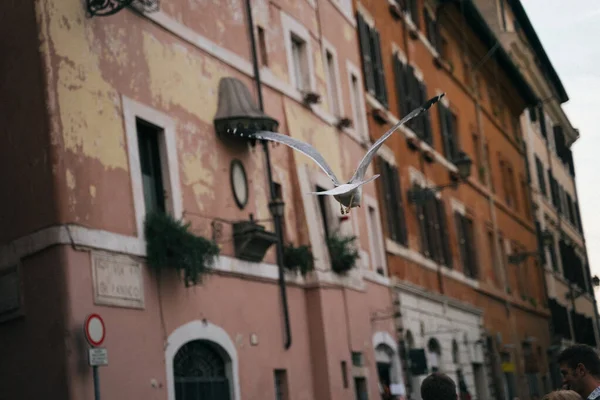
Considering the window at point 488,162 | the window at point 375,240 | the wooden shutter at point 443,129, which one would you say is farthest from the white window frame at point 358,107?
the window at point 488,162

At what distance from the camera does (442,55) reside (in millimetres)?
36188

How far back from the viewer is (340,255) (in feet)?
71.9

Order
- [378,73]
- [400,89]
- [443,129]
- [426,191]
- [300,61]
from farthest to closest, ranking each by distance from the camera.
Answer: [443,129], [400,89], [426,191], [378,73], [300,61]

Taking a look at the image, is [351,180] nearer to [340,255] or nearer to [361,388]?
[340,255]

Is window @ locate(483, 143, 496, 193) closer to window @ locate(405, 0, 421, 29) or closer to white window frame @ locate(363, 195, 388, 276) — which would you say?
window @ locate(405, 0, 421, 29)

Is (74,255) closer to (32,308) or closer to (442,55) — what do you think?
(32,308)

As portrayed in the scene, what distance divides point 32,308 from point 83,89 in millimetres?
2539

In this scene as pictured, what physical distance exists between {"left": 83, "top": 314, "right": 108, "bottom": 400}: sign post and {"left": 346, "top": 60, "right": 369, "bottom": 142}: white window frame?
39.8 feet

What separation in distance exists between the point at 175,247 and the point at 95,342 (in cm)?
257

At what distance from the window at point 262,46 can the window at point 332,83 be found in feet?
10.6

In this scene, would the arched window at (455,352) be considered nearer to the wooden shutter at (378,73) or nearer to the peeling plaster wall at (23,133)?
the wooden shutter at (378,73)

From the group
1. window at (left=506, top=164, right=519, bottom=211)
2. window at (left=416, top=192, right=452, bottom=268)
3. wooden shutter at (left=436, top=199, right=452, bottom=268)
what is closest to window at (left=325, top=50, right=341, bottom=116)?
window at (left=416, top=192, right=452, bottom=268)

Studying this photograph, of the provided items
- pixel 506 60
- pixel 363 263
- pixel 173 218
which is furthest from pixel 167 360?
pixel 506 60

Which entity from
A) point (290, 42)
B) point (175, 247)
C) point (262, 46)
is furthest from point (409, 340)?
point (175, 247)
